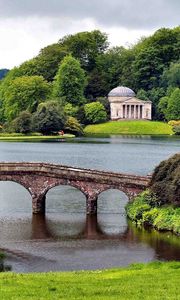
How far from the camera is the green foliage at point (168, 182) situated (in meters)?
52.3

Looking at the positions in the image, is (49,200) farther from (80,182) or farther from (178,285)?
(178,285)

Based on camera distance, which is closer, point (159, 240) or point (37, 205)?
point (159, 240)

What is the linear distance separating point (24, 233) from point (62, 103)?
14582cm

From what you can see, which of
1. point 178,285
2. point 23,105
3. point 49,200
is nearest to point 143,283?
point 178,285

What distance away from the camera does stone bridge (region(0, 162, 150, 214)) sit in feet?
190

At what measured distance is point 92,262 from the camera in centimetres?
4072

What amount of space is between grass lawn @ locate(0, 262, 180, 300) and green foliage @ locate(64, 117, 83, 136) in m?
148

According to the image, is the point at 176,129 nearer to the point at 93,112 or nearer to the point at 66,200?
the point at 93,112

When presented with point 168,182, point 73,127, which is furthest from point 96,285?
point 73,127

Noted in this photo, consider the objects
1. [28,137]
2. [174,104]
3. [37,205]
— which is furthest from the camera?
[174,104]

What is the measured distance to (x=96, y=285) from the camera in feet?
89.6

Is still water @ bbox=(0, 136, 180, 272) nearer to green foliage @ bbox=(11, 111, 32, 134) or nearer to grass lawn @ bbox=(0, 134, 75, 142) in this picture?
grass lawn @ bbox=(0, 134, 75, 142)

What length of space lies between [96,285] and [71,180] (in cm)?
3202

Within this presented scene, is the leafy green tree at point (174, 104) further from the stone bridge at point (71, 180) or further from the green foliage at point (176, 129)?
the stone bridge at point (71, 180)
